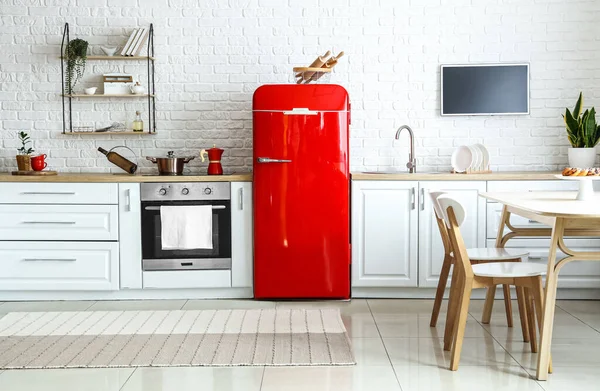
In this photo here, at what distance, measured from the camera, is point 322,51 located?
582 centimetres

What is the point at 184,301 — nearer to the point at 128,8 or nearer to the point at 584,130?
the point at 128,8

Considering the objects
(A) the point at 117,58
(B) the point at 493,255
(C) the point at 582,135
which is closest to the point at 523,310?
(B) the point at 493,255

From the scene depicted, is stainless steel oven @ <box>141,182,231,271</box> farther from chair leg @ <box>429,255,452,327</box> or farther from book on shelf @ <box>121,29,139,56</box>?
chair leg @ <box>429,255,452,327</box>

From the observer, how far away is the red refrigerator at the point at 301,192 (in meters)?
5.18

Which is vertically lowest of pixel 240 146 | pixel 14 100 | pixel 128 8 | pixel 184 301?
pixel 184 301

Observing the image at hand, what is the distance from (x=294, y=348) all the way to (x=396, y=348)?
21.6 inches

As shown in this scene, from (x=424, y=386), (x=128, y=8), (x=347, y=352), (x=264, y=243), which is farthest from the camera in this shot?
(x=128, y=8)

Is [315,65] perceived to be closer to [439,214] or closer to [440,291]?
[439,214]

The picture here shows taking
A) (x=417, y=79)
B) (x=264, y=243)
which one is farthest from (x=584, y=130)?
(x=264, y=243)

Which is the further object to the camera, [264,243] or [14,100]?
[14,100]

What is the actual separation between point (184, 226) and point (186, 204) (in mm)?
158

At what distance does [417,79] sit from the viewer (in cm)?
583

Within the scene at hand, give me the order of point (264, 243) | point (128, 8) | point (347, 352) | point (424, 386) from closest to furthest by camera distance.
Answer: point (424, 386) → point (347, 352) → point (264, 243) → point (128, 8)

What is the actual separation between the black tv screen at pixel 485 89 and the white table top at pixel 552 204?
1.57 meters
